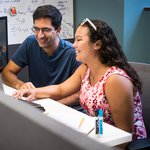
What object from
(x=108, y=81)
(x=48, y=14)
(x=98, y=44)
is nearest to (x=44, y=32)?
(x=48, y=14)

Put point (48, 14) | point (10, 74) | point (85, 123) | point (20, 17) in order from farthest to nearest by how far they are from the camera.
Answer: point (20, 17), point (10, 74), point (48, 14), point (85, 123)

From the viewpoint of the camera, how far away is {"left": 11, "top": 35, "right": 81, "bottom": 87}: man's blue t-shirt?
7.70 feet

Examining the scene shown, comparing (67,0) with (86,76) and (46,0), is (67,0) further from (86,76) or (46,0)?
(86,76)

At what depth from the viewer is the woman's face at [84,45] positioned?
178 centimetres

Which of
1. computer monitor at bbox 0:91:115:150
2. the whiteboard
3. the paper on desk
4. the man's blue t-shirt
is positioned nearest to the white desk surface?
the paper on desk

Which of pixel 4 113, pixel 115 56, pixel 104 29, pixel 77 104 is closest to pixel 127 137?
pixel 115 56

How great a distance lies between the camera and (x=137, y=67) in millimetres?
1816

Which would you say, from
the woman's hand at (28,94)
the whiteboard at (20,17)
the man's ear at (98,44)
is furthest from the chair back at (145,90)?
the whiteboard at (20,17)

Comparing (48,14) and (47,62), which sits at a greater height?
(48,14)

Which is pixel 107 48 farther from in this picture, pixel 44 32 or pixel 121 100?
pixel 44 32

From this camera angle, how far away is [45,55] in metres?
2.40

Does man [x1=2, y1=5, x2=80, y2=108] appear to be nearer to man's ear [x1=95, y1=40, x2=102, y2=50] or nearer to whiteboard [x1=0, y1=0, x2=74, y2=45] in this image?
man's ear [x1=95, y1=40, x2=102, y2=50]

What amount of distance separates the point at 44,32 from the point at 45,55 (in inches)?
7.0

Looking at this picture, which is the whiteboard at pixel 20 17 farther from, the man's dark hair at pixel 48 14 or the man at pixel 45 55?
the man's dark hair at pixel 48 14
